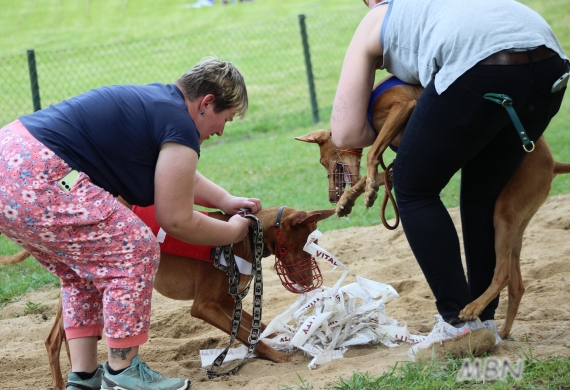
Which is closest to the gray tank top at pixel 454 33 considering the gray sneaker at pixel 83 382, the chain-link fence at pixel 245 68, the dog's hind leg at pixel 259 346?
the dog's hind leg at pixel 259 346

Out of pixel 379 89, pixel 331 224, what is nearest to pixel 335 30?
pixel 331 224

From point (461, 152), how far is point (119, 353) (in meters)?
1.81

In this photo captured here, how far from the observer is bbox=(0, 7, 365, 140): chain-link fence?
15.0m

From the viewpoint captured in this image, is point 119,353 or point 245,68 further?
point 245,68

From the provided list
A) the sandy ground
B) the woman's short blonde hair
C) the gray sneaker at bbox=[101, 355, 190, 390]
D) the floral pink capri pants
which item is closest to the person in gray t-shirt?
the woman's short blonde hair

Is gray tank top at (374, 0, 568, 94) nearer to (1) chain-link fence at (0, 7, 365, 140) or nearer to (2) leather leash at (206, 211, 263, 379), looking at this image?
(2) leather leash at (206, 211, 263, 379)

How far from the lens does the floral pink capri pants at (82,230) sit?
291cm

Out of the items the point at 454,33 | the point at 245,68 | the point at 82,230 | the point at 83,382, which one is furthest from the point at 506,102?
the point at 245,68

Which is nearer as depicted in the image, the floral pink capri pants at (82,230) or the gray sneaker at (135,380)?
the floral pink capri pants at (82,230)

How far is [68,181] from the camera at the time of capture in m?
2.97

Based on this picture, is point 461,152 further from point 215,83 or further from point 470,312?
point 215,83

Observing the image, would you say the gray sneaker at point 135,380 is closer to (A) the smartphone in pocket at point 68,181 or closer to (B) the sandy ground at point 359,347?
(B) the sandy ground at point 359,347

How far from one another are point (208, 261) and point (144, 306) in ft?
2.79

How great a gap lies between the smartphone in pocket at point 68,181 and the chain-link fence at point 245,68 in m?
10.5
